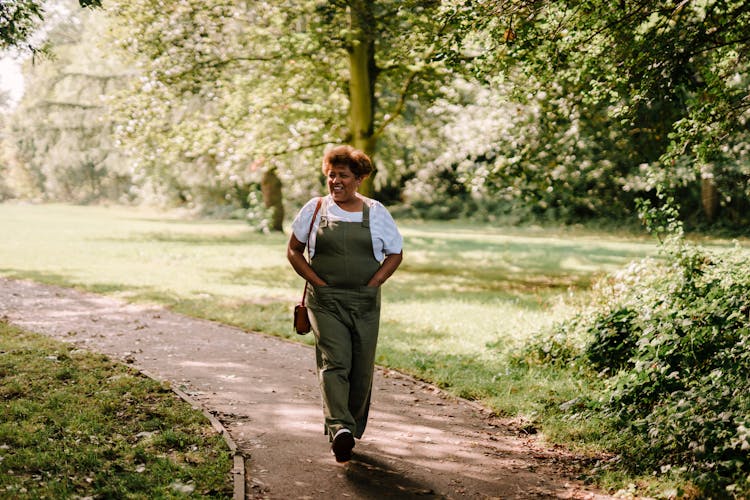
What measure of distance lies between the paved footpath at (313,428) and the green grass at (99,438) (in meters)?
0.31

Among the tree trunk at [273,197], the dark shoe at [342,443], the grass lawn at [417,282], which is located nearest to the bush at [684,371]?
the grass lawn at [417,282]

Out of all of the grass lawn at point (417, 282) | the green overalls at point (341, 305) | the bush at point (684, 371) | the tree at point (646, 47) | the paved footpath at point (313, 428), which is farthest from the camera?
the grass lawn at point (417, 282)

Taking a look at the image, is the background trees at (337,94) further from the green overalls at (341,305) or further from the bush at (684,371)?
the green overalls at (341,305)

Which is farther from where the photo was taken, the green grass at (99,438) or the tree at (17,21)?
the tree at (17,21)

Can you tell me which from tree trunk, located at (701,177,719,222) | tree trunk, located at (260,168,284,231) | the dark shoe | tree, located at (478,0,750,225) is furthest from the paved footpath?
tree trunk, located at (701,177,719,222)

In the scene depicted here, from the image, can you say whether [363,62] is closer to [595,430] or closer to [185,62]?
[185,62]

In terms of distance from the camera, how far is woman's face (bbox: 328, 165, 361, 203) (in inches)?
206

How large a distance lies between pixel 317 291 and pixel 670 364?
9.95ft

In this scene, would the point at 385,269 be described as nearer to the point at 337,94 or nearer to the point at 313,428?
the point at 313,428

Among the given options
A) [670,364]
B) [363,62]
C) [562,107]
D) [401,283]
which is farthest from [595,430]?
[363,62]

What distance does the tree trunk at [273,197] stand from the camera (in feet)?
107

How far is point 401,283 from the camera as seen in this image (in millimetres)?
17328

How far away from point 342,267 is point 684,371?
118 inches

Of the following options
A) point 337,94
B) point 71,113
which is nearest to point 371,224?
point 337,94
